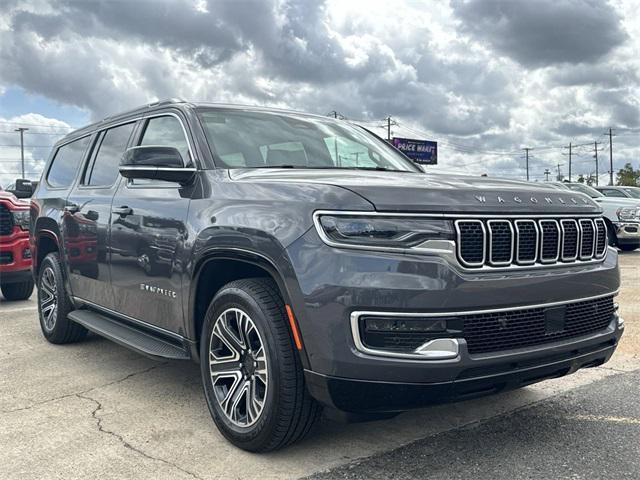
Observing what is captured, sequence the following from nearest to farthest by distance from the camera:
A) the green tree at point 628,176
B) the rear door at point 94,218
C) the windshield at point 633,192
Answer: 1. the rear door at point 94,218
2. the windshield at point 633,192
3. the green tree at point 628,176

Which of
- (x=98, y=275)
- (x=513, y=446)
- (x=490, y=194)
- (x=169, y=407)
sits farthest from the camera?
(x=98, y=275)

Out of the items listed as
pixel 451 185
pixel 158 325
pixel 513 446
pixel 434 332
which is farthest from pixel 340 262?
pixel 158 325

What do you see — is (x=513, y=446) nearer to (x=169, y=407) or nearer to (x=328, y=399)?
(x=328, y=399)

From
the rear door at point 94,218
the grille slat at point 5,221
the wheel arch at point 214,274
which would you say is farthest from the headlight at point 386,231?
the grille slat at point 5,221

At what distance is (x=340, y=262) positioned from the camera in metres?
2.73

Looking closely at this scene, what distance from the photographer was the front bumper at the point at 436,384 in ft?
8.93

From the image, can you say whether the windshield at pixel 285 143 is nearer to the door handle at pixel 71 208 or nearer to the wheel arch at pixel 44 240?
the door handle at pixel 71 208

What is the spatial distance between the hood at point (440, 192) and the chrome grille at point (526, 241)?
0.20ft

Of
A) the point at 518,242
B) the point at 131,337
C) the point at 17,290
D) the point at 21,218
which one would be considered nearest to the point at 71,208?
the point at 131,337

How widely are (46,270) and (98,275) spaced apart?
153 centimetres

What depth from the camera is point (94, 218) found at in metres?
4.74

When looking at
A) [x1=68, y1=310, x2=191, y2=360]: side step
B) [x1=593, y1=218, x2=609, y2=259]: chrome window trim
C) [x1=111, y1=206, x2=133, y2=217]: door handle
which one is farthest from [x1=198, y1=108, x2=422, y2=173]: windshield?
[x1=593, y1=218, x2=609, y2=259]: chrome window trim

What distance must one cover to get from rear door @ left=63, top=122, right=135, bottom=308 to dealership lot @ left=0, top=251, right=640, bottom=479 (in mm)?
704

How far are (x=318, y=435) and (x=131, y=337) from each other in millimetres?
1529
